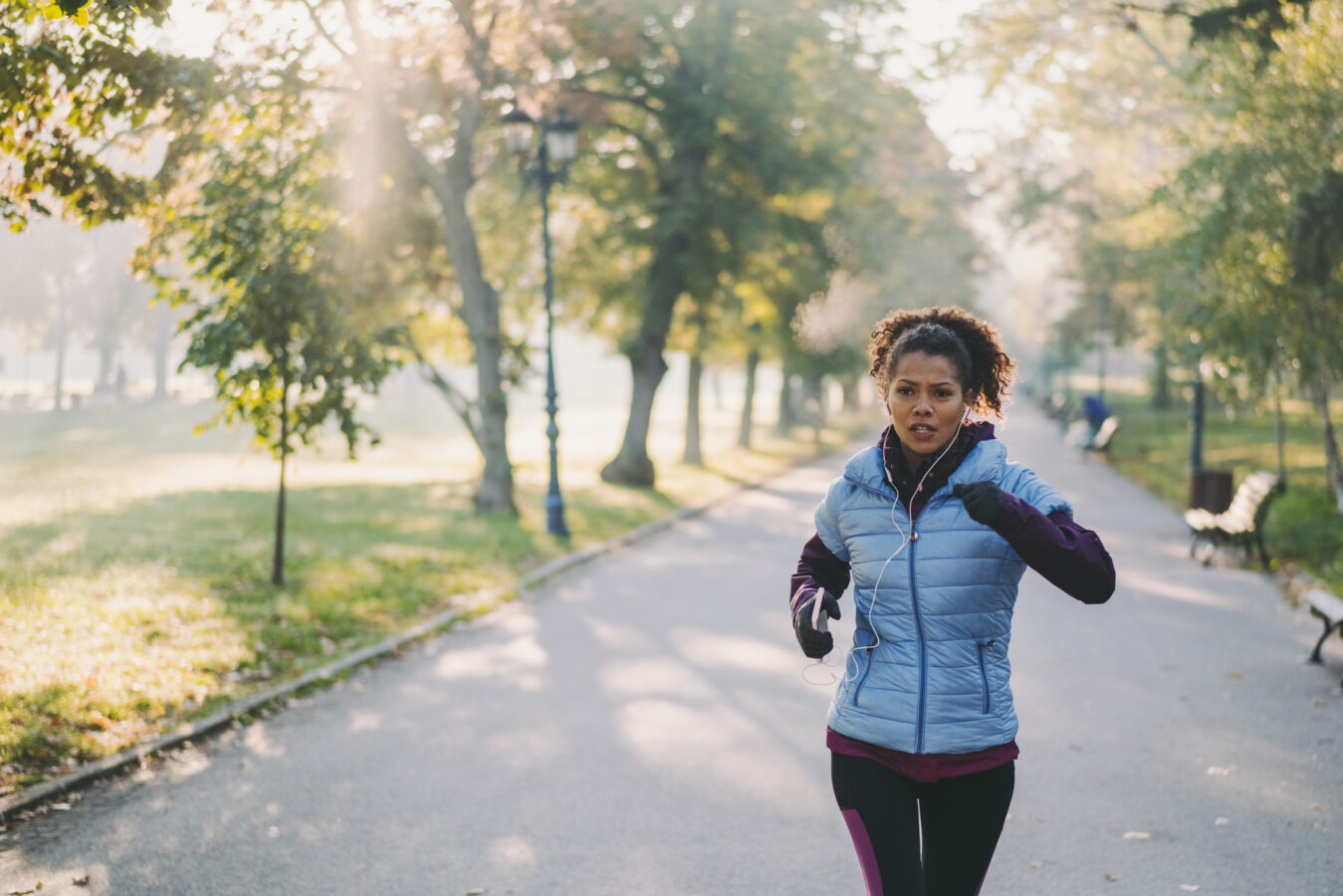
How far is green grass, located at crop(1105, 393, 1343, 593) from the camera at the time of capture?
13117 millimetres

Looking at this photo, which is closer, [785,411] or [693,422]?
[693,422]

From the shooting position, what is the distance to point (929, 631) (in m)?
2.96

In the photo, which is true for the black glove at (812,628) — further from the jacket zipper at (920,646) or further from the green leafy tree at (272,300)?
the green leafy tree at (272,300)

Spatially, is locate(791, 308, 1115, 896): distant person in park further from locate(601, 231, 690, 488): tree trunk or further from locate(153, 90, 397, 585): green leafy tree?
locate(601, 231, 690, 488): tree trunk

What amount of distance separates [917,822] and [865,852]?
151mm

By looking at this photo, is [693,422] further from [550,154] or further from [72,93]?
[72,93]

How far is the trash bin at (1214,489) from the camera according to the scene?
15992 mm

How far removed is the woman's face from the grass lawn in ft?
15.7

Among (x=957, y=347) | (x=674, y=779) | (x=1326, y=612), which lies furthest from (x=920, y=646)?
(x=1326, y=612)

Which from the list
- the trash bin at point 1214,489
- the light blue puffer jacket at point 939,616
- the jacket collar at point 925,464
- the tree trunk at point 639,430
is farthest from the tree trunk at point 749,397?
the light blue puffer jacket at point 939,616

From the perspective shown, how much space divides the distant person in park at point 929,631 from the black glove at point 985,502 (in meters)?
0.07

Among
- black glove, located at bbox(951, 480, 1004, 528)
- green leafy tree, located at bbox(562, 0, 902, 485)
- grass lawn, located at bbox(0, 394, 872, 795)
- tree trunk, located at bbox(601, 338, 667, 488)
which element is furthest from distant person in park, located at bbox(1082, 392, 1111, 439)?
black glove, located at bbox(951, 480, 1004, 528)

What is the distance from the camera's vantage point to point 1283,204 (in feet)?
41.0

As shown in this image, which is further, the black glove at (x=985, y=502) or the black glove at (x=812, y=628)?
the black glove at (x=812, y=628)
